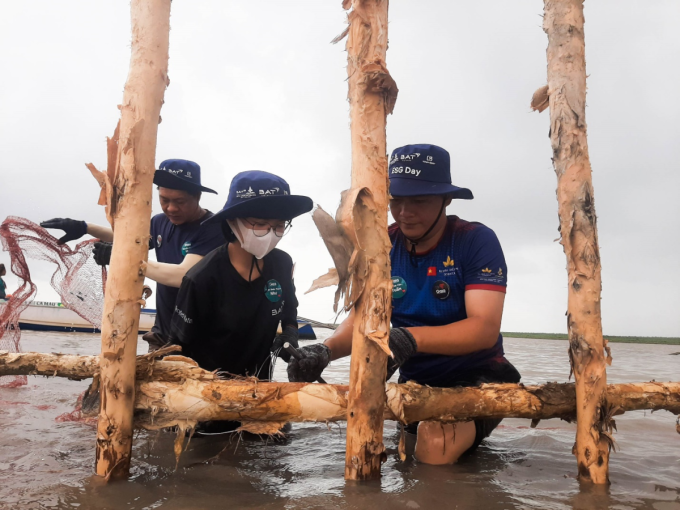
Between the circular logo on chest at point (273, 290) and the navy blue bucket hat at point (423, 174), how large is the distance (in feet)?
3.44

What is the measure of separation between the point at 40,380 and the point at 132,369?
4.40 metres

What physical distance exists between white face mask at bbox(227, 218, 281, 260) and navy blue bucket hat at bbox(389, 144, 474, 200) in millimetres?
797

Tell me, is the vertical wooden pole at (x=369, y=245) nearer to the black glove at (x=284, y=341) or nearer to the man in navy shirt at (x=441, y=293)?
the man in navy shirt at (x=441, y=293)

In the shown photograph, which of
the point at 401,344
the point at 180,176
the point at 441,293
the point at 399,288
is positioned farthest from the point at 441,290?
the point at 180,176

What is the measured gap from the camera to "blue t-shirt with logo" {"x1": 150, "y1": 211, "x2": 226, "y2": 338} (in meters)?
3.88

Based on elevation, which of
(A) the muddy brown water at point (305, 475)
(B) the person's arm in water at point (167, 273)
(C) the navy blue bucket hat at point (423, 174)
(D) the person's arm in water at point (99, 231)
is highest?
(C) the navy blue bucket hat at point (423, 174)

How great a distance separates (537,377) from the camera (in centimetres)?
727

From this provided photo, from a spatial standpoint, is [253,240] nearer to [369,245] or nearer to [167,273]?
[167,273]

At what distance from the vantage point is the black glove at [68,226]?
425 centimetres

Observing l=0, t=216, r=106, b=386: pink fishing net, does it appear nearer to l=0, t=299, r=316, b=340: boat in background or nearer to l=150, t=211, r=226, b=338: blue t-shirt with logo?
l=150, t=211, r=226, b=338: blue t-shirt with logo

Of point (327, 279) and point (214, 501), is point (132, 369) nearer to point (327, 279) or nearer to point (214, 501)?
point (214, 501)

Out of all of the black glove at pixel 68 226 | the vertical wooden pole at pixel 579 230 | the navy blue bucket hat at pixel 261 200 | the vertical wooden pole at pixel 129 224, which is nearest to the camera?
the vertical wooden pole at pixel 129 224

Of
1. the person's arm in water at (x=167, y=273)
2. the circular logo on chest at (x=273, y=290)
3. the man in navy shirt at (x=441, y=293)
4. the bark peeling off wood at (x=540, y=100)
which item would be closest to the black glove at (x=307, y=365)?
the man in navy shirt at (x=441, y=293)

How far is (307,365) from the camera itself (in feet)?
8.87
